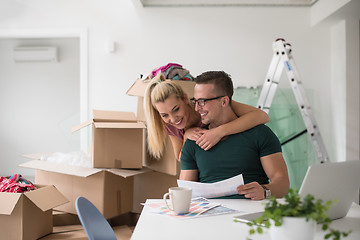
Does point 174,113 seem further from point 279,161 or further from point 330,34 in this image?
point 330,34

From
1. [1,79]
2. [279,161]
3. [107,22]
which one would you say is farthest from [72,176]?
[1,79]

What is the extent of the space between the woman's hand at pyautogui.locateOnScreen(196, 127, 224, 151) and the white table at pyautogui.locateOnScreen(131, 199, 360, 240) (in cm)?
51

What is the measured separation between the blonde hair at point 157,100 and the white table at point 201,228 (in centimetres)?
91

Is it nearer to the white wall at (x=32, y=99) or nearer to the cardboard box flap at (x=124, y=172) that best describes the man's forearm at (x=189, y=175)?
the cardboard box flap at (x=124, y=172)

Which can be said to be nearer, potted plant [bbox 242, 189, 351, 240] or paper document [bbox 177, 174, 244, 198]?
potted plant [bbox 242, 189, 351, 240]

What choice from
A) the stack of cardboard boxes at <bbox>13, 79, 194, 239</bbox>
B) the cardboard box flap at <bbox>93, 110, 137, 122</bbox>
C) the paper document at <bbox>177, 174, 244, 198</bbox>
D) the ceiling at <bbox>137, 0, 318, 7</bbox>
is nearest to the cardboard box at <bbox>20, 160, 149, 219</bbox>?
the stack of cardboard boxes at <bbox>13, 79, 194, 239</bbox>

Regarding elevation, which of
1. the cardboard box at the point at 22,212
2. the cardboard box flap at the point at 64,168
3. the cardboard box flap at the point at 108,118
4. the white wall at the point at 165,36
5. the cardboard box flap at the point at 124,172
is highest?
the white wall at the point at 165,36

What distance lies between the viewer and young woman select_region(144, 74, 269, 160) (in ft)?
6.15

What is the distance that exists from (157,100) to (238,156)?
0.58 metres

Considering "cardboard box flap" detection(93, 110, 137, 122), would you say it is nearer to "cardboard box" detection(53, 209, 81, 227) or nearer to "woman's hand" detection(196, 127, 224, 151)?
"cardboard box" detection(53, 209, 81, 227)

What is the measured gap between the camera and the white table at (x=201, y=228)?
1.08 meters

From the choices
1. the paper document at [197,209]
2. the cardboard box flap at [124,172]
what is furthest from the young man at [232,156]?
the cardboard box flap at [124,172]

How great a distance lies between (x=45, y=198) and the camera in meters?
2.30

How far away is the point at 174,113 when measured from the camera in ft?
7.00
